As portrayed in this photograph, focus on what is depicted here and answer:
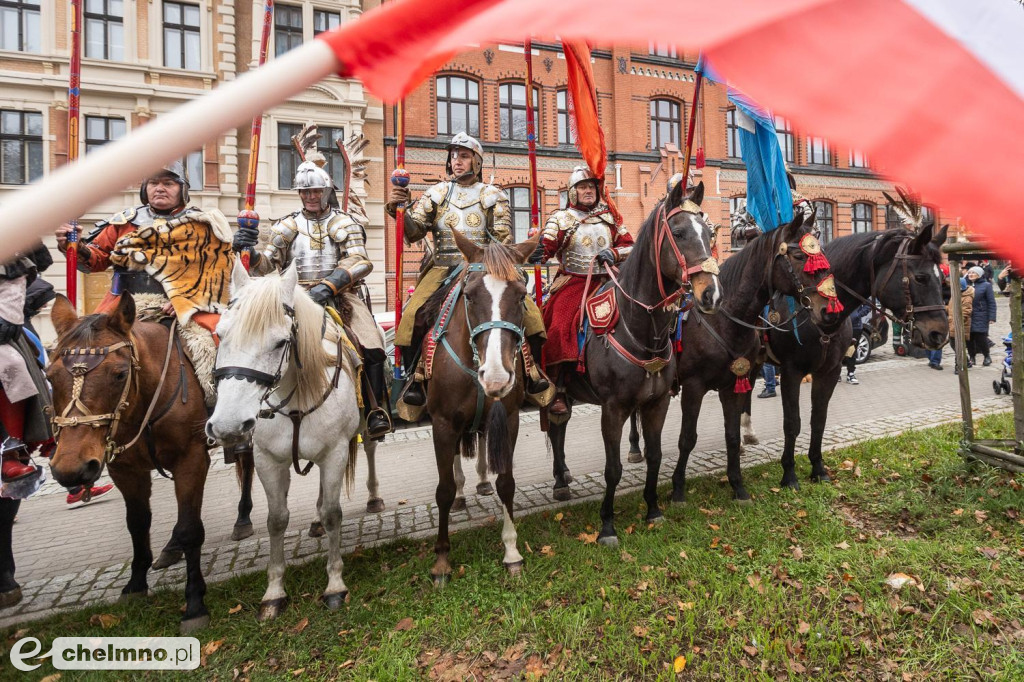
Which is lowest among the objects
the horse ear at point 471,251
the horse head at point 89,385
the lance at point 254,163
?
the horse head at point 89,385

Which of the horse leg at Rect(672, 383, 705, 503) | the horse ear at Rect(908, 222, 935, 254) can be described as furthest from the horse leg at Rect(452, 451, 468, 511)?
the horse ear at Rect(908, 222, 935, 254)

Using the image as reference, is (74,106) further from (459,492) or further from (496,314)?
(459,492)

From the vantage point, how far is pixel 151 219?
13.2 feet

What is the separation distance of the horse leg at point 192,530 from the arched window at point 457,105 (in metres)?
18.0

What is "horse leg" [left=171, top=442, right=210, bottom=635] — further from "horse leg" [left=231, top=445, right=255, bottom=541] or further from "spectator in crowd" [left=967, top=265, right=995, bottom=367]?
"spectator in crowd" [left=967, top=265, right=995, bottom=367]

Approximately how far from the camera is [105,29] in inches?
637

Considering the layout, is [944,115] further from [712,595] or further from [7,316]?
[7,316]

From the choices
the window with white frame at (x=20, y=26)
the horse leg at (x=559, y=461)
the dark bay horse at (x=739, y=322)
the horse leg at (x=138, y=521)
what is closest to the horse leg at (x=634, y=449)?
the horse leg at (x=559, y=461)

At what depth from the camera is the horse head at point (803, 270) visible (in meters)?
4.70

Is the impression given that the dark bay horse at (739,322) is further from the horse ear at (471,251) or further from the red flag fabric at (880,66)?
the red flag fabric at (880,66)

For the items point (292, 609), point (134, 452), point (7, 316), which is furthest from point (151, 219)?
point (292, 609)

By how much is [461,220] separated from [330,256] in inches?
48.3

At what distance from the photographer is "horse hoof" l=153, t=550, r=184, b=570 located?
445 cm

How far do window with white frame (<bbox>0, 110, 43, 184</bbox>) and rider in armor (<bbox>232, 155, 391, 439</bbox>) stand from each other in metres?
16.8
